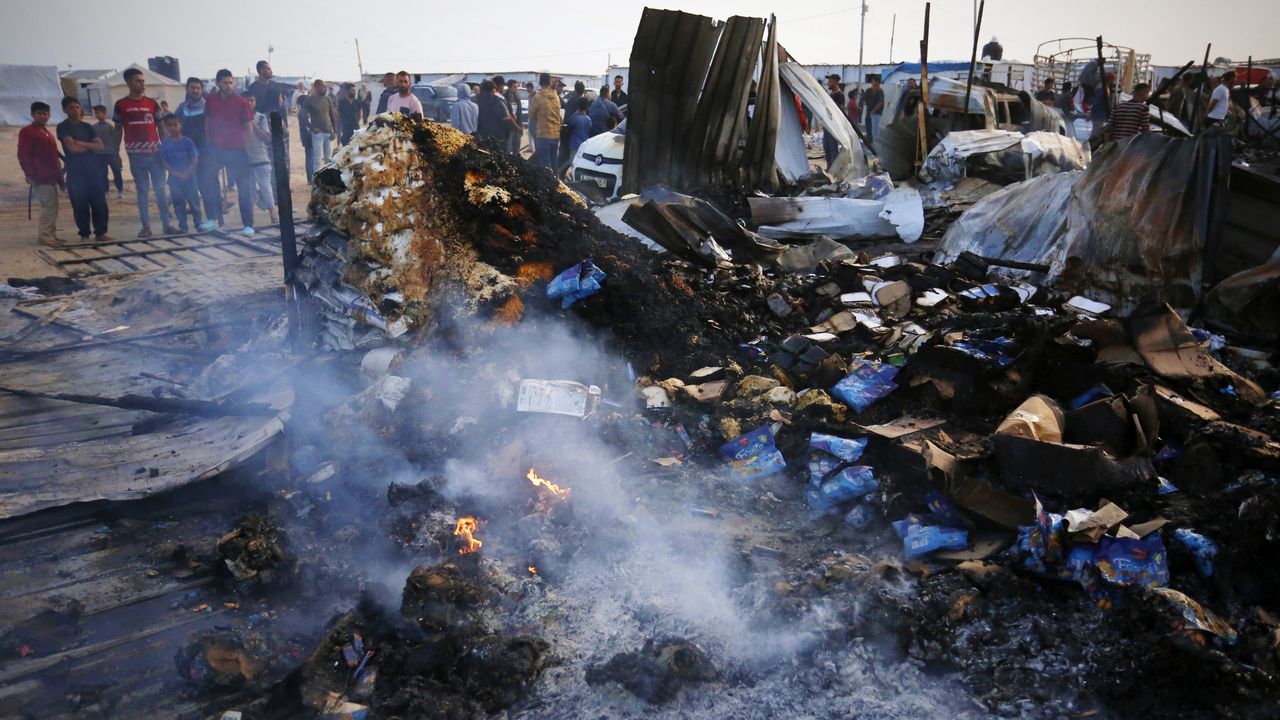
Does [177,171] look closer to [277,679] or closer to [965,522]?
[277,679]

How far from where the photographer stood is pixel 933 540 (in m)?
3.86

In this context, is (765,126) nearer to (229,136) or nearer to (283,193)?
(283,193)

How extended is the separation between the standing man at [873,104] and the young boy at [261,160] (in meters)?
11.3

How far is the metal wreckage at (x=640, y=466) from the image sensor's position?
3.17 m

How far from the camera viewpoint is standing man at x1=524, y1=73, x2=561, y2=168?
40.5ft

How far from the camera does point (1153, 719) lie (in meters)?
2.90

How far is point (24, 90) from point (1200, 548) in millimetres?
29933

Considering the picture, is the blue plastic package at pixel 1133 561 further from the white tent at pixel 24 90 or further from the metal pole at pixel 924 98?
the white tent at pixel 24 90

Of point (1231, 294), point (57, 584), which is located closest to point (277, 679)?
point (57, 584)

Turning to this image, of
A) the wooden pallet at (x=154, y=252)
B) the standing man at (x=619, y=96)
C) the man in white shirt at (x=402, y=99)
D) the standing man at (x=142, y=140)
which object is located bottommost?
the wooden pallet at (x=154, y=252)

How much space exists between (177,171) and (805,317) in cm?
852

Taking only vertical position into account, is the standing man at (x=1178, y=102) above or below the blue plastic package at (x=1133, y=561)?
above

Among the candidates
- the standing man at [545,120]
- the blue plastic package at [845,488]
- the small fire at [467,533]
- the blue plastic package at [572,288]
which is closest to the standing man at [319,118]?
the standing man at [545,120]

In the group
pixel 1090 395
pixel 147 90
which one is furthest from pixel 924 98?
pixel 147 90
